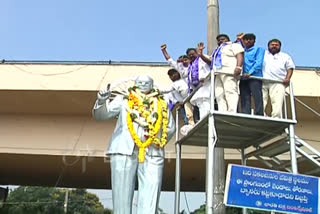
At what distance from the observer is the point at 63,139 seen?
9875 mm

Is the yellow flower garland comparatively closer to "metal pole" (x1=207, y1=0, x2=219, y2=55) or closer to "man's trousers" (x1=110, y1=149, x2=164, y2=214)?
"man's trousers" (x1=110, y1=149, x2=164, y2=214)

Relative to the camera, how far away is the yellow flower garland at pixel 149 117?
5258 mm

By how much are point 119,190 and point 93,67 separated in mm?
4637

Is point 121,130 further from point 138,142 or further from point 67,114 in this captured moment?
point 67,114

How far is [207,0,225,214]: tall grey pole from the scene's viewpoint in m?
6.23

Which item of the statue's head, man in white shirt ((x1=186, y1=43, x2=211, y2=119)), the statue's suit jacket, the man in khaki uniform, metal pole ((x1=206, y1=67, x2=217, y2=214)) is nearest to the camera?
metal pole ((x1=206, y1=67, x2=217, y2=214))

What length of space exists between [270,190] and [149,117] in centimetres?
169

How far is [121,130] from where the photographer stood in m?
5.38

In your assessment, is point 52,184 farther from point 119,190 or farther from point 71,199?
point 71,199

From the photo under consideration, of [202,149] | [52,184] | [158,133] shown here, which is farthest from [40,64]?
[52,184]

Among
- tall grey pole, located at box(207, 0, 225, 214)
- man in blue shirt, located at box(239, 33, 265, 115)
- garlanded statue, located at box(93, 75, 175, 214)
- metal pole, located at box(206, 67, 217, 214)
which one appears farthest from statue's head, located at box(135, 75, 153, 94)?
tall grey pole, located at box(207, 0, 225, 214)

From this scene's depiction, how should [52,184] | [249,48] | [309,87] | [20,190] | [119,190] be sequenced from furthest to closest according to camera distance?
[20,190]
[52,184]
[309,87]
[249,48]
[119,190]

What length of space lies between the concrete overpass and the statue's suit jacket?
11.3 ft

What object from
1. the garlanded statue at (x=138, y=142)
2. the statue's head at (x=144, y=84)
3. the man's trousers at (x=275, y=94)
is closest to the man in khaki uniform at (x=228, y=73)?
the man's trousers at (x=275, y=94)
